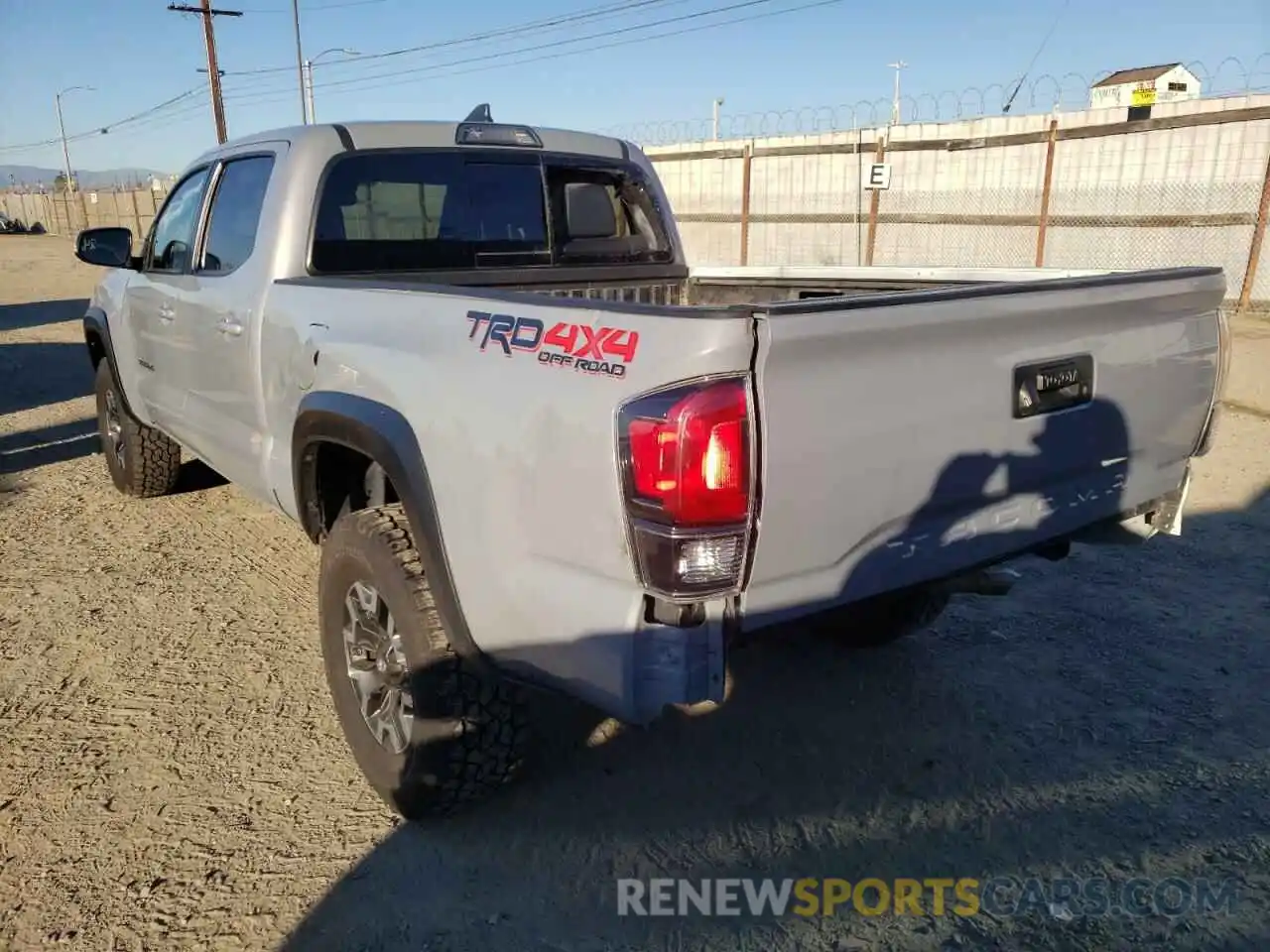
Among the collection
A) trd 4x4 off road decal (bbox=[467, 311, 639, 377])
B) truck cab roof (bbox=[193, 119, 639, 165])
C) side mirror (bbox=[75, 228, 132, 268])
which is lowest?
trd 4x4 off road decal (bbox=[467, 311, 639, 377])

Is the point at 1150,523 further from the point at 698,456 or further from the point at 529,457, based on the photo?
the point at 529,457

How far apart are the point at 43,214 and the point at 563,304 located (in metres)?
67.5

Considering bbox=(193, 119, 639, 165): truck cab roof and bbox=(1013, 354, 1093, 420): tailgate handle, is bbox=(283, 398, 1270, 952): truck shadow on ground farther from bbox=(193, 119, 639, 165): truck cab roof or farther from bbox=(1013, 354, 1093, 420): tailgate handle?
bbox=(193, 119, 639, 165): truck cab roof

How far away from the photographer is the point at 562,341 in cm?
212

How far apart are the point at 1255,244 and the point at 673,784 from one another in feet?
39.5

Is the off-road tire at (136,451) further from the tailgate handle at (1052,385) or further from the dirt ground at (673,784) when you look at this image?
the tailgate handle at (1052,385)

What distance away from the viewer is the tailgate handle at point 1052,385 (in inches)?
94.0

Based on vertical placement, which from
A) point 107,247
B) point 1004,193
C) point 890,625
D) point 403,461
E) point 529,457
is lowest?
point 890,625

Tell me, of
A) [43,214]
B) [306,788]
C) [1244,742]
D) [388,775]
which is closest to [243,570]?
[306,788]

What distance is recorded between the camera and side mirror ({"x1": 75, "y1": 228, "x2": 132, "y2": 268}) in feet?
15.7

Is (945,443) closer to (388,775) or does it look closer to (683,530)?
(683,530)

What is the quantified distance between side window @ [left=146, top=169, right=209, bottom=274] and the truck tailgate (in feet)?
11.0

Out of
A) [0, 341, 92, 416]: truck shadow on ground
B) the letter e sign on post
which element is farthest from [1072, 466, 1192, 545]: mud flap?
the letter e sign on post

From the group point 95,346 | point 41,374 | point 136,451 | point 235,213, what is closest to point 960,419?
point 235,213
